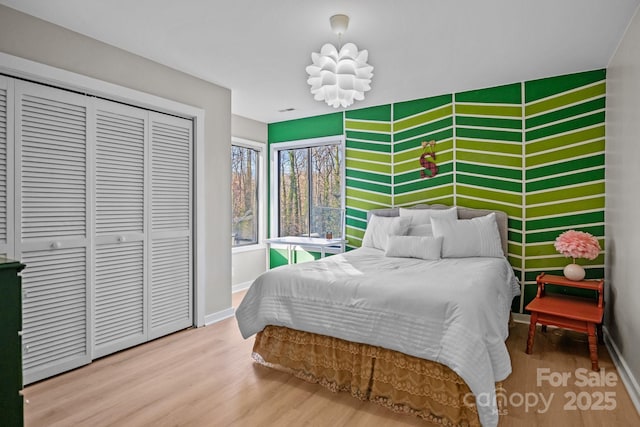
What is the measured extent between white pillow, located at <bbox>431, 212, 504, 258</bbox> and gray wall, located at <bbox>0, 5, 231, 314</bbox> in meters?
2.27

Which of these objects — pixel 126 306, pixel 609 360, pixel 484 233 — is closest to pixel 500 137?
pixel 484 233

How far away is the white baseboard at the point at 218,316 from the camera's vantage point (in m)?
3.84

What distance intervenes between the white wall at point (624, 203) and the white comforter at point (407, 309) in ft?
2.62

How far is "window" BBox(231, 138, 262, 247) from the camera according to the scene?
209 inches

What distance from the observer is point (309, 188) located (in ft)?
18.1

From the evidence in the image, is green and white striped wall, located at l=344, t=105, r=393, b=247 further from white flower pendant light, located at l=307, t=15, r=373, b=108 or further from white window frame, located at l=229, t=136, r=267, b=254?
white flower pendant light, located at l=307, t=15, r=373, b=108

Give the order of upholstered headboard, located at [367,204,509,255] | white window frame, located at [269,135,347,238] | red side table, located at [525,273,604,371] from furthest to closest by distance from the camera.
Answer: white window frame, located at [269,135,347,238], upholstered headboard, located at [367,204,509,255], red side table, located at [525,273,604,371]

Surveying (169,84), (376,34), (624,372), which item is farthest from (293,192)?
(624,372)

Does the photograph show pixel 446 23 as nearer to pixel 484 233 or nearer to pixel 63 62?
pixel 484 233

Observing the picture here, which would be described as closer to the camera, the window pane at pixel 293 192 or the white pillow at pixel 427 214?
the white pillow at pixel 427 214

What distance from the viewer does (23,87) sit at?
2.52 metres

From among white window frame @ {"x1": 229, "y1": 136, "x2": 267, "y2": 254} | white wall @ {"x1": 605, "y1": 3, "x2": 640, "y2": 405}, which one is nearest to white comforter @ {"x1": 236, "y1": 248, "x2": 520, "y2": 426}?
white wall @ {"x1": 605, "y1": 3, "x2": 640, "y2": 405}

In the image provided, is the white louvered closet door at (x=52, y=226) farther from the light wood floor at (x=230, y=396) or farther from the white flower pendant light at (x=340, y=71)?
the white flower pendant light at (x=340, y=71)

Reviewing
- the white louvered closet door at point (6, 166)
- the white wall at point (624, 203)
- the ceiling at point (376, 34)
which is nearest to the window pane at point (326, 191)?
the ceiling at point (376, 34)
